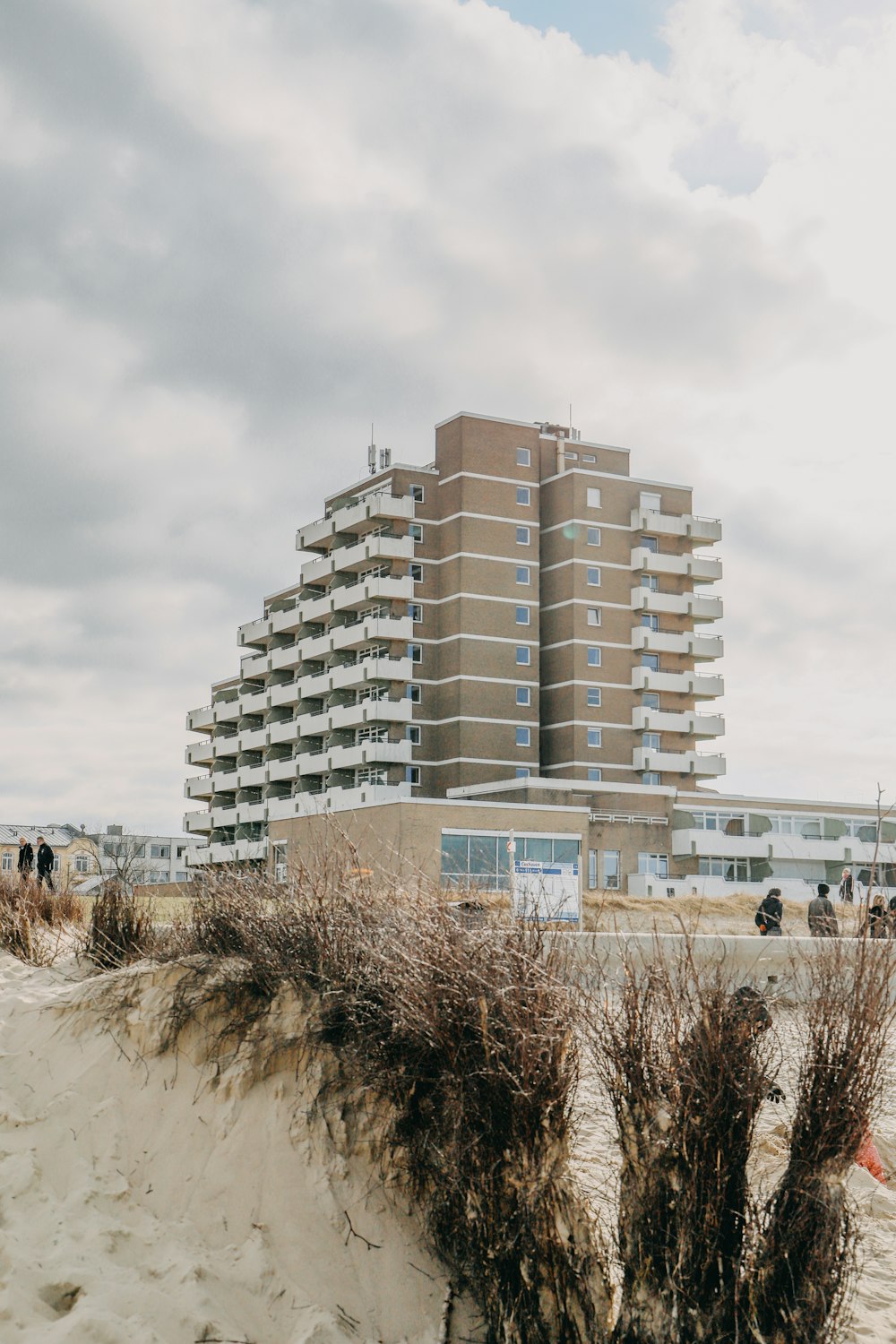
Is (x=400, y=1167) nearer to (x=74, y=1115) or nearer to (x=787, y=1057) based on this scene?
(x=787, y=1057)

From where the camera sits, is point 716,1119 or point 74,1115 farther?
point 74,1115

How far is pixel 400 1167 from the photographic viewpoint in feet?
24.0

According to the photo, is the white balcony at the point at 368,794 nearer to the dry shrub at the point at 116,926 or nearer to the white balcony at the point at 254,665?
the white balcony at the point at 254,665

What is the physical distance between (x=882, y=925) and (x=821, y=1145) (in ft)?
4.07

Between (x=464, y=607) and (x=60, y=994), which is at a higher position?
(x=464, y=607)

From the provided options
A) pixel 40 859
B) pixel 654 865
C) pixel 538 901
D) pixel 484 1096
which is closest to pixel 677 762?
pixel 654 865

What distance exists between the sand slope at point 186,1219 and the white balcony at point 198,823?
7365 centimetres

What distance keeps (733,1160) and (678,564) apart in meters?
65.9

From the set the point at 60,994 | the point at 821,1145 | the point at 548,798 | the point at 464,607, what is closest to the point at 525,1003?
the point at 821,1145

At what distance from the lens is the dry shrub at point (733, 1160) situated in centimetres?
602

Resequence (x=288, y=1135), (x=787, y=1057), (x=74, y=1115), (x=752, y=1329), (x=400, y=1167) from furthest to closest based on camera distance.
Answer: (x=74, y=1115) < (x=288, y=1135) < (x=400, y=1167) < (x=787, y=1057) < (x=752, y=1329)

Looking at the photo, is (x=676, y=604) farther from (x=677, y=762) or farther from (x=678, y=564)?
(x=677, y=762)

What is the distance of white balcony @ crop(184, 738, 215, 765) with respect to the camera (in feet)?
278

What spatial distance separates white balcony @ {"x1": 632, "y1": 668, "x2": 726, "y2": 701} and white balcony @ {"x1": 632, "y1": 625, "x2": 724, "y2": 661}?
1.19 metres
